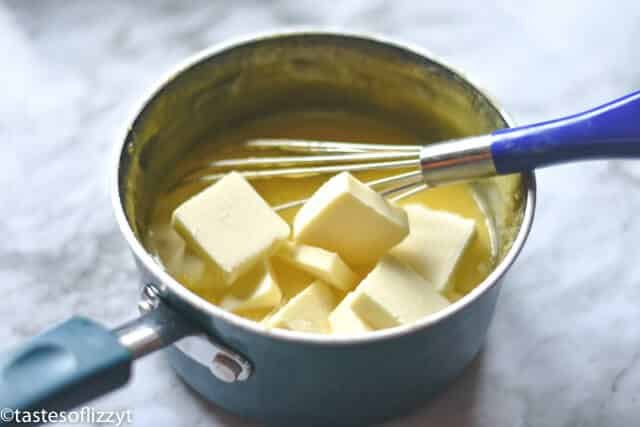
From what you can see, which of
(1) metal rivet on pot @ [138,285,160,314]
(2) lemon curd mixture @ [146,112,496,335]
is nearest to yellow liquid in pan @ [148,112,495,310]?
(2) lemon curd mixture @ [146,112,496,335]

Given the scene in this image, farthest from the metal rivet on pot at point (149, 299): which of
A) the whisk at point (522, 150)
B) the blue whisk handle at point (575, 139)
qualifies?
the blue whisk handle at point (575, 139)

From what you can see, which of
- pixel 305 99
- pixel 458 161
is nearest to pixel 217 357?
pixel 458 161

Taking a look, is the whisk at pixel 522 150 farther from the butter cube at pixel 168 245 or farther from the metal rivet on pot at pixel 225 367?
the metal rivet on pot at pixel 225 367

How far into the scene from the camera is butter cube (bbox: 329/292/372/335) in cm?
80

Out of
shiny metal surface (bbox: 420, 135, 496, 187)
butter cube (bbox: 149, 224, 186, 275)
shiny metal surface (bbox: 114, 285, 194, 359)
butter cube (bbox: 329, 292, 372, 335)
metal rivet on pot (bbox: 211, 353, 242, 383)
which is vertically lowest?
metal rivet on pot (bbox: 211, 353, 242, 383)

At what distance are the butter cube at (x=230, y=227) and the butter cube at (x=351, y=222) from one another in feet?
0.11

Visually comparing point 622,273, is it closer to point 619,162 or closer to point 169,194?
point 619,162

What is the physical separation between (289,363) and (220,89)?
41 centimetres

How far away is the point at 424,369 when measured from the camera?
0.82 metres

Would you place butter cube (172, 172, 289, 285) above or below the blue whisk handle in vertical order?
below

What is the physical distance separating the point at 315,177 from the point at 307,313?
0.84 feet

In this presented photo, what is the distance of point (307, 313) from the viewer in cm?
84

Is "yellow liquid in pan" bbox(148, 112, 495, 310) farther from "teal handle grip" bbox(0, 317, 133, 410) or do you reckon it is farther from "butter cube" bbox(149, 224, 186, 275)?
"teal handle grip" bbox(0, 317, 133, 410)

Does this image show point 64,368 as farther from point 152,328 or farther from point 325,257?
point 325,257
